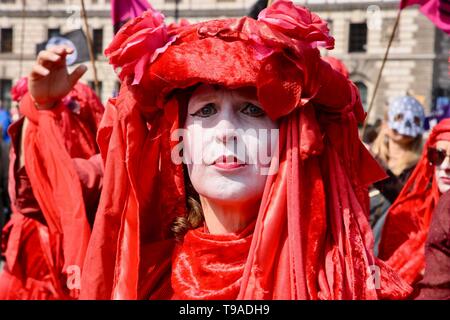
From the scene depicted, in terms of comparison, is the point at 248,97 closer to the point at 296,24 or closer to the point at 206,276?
the point at 296,24

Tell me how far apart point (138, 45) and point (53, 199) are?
4.60ft

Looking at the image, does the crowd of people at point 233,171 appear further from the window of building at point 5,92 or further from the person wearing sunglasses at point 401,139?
the window of building at point 5,92

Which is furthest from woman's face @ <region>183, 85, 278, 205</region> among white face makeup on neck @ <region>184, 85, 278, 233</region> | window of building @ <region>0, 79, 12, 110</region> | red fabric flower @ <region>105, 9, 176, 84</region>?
window of building @ <region>0, 79, 12, 110</region>

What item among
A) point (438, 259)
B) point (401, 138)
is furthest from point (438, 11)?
point (401, 138)

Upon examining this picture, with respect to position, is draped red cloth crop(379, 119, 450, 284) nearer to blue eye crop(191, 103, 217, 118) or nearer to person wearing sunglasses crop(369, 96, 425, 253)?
person wearing sunglasses crop(369, 96, 425, 253)

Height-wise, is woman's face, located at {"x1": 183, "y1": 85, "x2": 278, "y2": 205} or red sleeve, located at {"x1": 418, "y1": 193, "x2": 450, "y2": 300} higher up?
woman's face, located at {"x1": 183, "y1": 85, "x2": 278, "y2": 205}

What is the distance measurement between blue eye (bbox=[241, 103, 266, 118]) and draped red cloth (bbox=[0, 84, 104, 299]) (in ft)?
3.04

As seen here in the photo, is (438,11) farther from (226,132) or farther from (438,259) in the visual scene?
(226,132)

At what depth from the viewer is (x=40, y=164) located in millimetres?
3855

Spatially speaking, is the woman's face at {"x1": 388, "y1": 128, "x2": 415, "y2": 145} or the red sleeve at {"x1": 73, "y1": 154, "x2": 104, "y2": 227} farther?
the woman's face at {"x1": 388, "y1": 128, "x2": 415, "y2": 145}

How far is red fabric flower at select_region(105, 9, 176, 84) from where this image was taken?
105 inches

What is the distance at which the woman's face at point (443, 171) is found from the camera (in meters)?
3.95

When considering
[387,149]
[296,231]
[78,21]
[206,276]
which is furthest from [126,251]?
[387,149]

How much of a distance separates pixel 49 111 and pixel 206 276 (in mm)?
1453
